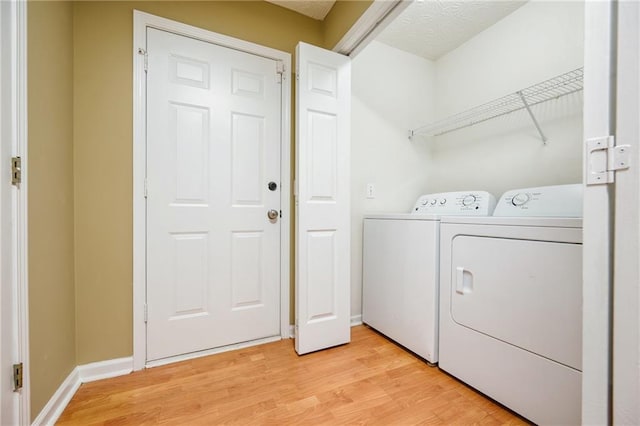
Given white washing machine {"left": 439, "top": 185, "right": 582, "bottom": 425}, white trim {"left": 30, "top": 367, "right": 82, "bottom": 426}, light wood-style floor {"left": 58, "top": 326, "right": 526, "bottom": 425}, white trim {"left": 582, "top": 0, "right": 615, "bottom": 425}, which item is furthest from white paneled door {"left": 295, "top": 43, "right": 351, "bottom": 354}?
white trim {"left": 582, "top": 0, "right": 615, "bottom": 425}

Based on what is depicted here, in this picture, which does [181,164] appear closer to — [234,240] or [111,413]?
[234,240]

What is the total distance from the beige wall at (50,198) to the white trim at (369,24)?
4.99 ft

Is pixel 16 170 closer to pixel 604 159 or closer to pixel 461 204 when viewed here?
pixel 604 159

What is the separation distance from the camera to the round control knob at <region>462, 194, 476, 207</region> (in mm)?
1806

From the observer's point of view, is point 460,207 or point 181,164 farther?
point 460,207

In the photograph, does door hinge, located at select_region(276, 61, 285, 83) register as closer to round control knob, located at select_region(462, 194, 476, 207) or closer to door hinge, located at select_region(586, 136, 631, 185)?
round control knob, located at select_region(462, 194, 476, 207)

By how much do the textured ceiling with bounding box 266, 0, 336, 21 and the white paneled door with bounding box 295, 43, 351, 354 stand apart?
1.33 feet

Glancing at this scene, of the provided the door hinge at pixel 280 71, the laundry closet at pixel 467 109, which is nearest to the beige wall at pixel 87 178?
the door hinge at pixel 280 71

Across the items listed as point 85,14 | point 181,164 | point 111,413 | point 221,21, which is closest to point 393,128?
point 221,21

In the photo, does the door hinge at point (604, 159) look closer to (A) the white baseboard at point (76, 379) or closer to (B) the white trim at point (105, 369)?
(A) the white baseboard at point (76, 379)

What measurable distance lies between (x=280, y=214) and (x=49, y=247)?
3.90ft

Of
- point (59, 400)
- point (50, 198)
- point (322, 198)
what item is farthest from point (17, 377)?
point (322, 198)

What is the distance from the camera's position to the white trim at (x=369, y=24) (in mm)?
1407

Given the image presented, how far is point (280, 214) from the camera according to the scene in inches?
74.5
